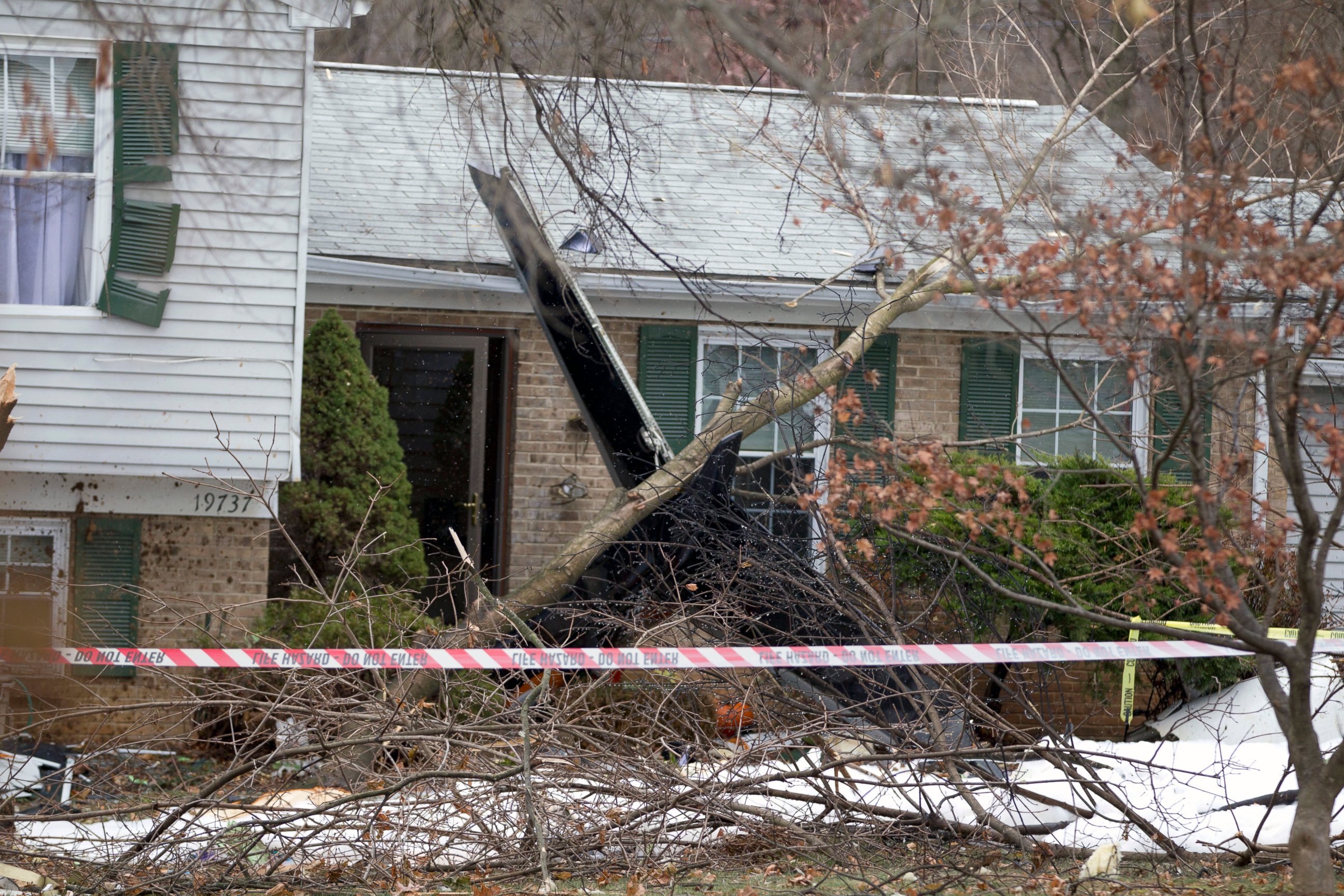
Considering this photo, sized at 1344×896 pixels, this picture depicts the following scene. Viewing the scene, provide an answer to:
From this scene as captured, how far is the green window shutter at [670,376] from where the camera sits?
1070 cm

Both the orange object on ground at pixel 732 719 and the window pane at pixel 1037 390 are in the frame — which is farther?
the window pane at pixel 1037 390

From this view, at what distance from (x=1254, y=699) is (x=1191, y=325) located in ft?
19.1

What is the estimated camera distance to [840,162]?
14.0ft

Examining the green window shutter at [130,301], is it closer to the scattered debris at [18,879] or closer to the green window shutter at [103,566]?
the green window shutter at [103,566]

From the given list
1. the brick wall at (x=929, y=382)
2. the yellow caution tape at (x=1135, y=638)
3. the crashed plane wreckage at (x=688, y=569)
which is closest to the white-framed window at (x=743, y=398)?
the brick wall at (x=929, y=382)

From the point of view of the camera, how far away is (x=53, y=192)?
333 inches

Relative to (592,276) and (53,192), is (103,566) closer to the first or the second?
(53,192)

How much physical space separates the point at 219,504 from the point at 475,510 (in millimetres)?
2533

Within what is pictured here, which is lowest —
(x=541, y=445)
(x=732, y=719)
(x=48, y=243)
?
(x=732, y=719)

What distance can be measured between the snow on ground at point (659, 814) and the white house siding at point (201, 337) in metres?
2.85

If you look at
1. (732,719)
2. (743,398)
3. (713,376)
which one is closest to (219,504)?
(743,398)

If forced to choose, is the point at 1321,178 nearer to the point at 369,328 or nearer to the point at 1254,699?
the point at 1254,699

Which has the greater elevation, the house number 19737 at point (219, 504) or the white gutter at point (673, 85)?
the white gutter at point (673, 85)

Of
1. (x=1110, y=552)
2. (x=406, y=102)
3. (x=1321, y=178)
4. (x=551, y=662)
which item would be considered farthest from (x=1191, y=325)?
(x=406, y=102)
